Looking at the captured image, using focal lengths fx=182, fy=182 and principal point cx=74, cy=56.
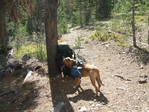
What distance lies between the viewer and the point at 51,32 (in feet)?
19.6

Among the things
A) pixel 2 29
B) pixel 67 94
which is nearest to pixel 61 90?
pixel 67 94

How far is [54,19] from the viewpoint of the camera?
587cm

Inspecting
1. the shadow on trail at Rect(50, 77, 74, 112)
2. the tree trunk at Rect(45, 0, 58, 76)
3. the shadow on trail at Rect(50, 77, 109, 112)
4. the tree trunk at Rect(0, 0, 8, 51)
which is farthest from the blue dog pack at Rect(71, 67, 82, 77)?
the tree trunk at Rect(0, 0, 8, 51)

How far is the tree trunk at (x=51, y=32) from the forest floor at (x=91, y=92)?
1.65 ft

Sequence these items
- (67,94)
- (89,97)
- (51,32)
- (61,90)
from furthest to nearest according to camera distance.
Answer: (51,32)
(61,90)
(67,94)
(89,97)

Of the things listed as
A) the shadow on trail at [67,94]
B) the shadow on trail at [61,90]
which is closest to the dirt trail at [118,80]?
the shadow on trail at [67,94]

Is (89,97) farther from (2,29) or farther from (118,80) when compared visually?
(2,29)

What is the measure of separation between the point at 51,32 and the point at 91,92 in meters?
2.33

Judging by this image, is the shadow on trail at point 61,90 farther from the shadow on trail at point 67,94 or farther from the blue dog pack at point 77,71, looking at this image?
the blue dog pack at point 77,71

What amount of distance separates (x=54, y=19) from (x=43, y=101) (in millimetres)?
2575

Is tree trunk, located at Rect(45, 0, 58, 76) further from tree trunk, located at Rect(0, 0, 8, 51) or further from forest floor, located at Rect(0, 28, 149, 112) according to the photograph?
tree trunk, located at Rect(0, 0, 8, 51)

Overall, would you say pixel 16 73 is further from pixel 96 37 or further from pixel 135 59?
pixel 96 37

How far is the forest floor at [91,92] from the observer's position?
4516 mm

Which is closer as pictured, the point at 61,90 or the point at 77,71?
the point at 77,71
